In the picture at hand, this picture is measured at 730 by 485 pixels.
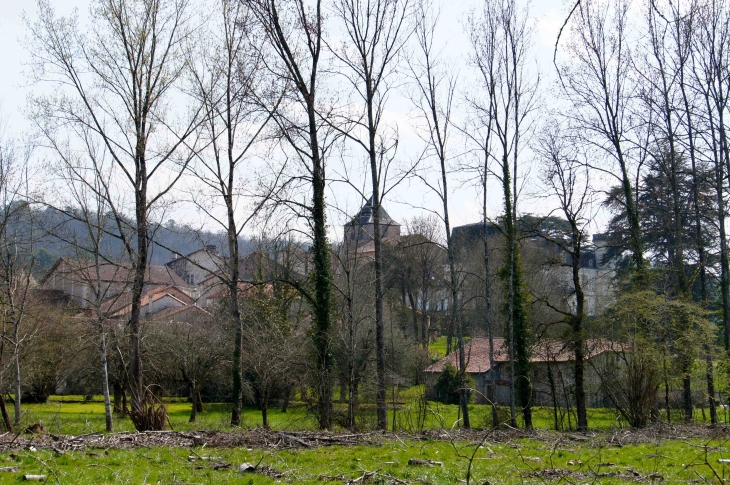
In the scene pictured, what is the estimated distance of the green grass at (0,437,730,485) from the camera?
24.7 feet

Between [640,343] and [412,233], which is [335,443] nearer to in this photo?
[640,343]

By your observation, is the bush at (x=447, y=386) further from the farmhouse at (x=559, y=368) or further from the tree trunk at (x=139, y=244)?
the tree trunk at (x=139, y=244)

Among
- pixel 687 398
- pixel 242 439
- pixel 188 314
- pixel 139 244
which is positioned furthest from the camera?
pixel 188 314

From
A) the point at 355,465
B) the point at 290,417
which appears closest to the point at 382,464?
the point at 355,465

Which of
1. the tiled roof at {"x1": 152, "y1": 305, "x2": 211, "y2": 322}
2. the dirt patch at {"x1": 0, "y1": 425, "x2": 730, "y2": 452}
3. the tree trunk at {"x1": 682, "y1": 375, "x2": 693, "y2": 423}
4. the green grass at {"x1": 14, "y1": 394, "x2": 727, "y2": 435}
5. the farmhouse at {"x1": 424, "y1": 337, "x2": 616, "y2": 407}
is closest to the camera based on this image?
the dirt patch at {"x1": 0, "y1": 425, "x2": 730, "y2": 452}

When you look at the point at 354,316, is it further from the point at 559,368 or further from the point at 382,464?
the point at 382,464

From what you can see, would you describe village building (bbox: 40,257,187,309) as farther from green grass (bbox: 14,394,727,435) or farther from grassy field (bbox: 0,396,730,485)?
grassy field (bbox: 0,396,730,485)

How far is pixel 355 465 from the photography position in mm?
8633

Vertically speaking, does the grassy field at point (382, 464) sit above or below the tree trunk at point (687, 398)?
above

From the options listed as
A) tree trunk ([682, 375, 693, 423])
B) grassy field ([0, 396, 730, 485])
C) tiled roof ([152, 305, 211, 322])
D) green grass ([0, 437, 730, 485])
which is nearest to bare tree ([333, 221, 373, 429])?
grassy field ([0, 396, 730, 485])

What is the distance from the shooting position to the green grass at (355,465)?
297 inches

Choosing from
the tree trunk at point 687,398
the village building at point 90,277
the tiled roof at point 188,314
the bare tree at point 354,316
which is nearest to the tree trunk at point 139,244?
the village building at point 90,277

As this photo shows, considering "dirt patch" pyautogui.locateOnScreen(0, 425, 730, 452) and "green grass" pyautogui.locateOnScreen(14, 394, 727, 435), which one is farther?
"green grass" pyautogui.locateOnScreen(14, 394, 727, 435)

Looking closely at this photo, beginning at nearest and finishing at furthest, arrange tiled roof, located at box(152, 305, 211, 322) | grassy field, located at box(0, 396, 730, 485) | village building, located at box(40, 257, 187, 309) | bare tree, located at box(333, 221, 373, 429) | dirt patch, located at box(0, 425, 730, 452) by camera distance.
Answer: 1. grassy field, located at box(0, 396, 730, 485)
2. dirt patch, located at box(0, 425, 730, 452)
3. village building, located at box(40, 257, 187, 309)
4. bare tree, located at box(333, 221, 373, 429)
5. tiled roof, located at box(152, 305, 211, 322)
